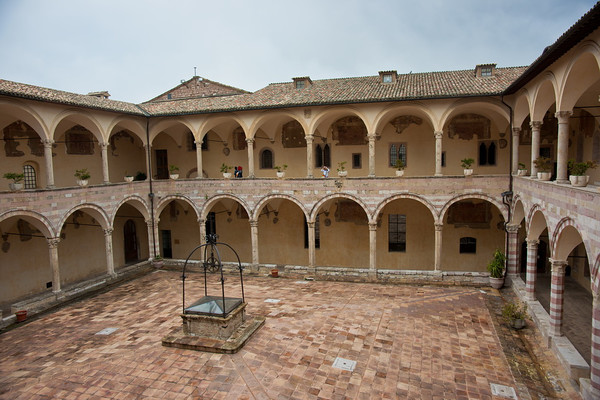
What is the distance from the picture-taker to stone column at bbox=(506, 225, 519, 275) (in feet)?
53.7

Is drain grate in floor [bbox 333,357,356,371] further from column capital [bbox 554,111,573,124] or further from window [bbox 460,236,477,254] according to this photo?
window [bbox 460,236,477,254]

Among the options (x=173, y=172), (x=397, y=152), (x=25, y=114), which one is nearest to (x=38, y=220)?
(x=25, y=114)

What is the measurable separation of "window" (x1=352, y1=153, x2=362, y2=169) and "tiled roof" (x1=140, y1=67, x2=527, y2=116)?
352 cm

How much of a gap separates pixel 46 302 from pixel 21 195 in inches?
168

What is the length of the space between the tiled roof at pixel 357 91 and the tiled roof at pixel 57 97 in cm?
182

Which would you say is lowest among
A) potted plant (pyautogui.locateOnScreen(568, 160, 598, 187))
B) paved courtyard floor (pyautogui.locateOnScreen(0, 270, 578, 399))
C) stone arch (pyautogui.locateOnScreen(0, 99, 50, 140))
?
paved courtyard floor (pyautogui.locateOnScreen(0, 270, 578, 399))

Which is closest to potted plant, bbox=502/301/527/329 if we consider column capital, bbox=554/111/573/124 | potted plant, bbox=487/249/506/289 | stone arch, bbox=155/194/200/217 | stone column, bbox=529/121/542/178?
potted plant, bbox=487/249/506/289

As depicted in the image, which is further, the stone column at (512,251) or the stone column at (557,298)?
the stone column at (512,251)

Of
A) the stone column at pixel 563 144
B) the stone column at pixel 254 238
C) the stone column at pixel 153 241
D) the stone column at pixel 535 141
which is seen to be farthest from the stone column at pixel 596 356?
the stone column at pixel 153 241

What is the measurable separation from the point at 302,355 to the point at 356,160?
1274 cm

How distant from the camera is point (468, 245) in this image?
20.4 meters

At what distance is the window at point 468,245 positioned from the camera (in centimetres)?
2025

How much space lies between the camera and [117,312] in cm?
1438

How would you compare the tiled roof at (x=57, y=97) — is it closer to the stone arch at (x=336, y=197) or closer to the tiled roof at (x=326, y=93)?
the tiled roof at (x=326, y=93)
